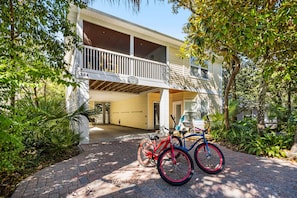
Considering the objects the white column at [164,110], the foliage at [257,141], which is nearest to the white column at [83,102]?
the white column at [164,110]

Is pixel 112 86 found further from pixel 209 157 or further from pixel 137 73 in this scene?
pixel 209 157

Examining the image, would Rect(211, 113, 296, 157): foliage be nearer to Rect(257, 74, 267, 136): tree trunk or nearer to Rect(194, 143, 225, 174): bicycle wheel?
Rect(257, 74, 267, 136): tree trunk

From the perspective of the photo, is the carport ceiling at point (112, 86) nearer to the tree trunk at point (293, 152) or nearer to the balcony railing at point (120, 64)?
the balcony railing at point (120, 64)

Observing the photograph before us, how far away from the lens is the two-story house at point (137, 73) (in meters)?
6.78

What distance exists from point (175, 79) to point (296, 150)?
6.05 metres

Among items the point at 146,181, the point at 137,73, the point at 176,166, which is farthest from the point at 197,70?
the point at 146,181

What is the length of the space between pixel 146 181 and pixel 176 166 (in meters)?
0.69

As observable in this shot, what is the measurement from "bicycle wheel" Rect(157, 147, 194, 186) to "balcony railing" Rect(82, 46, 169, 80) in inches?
199

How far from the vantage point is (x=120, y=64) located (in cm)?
759

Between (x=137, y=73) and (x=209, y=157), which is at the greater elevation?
(x=137, y=73)

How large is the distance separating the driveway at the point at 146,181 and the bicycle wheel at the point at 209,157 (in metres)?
0.15

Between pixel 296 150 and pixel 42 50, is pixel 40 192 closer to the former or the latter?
pixel 42 50

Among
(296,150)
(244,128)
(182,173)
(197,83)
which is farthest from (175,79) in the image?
(182,173)

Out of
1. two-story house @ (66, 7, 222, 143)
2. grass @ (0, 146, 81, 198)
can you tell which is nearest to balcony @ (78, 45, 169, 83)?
two-story house @ (66, 7, 222, 143)
